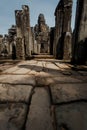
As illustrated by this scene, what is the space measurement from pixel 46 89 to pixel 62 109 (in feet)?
1.76

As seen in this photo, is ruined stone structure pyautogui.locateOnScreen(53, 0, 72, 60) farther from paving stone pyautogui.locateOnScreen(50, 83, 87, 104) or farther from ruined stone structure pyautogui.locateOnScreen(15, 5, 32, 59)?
paving stone pyautogui.locateOnScreen(50, 83, 87, 104)

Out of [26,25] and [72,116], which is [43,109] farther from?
[26,25]

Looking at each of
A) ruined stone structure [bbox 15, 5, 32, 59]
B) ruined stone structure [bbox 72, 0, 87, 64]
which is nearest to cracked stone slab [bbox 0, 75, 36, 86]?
ruined stone structure [bbox 72, 0, 87, 64]

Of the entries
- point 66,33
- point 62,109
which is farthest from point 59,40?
point 62,109

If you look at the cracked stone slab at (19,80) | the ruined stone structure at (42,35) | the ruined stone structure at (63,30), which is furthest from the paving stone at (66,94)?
the ruined stone structure at (42,35)

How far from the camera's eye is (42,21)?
24.8m

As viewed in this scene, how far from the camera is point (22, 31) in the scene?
24.8ft

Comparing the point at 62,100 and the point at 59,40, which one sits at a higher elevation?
the point at 59,40

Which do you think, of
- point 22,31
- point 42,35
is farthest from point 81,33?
point 42,35

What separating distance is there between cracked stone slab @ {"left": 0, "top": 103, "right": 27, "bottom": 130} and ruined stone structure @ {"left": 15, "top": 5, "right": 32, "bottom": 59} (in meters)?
6.19

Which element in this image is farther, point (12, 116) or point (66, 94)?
point (66, 94)

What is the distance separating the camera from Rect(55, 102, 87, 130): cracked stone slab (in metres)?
0.84

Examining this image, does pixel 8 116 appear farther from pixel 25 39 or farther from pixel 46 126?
pixel 25 39

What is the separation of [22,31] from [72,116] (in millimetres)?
7392
